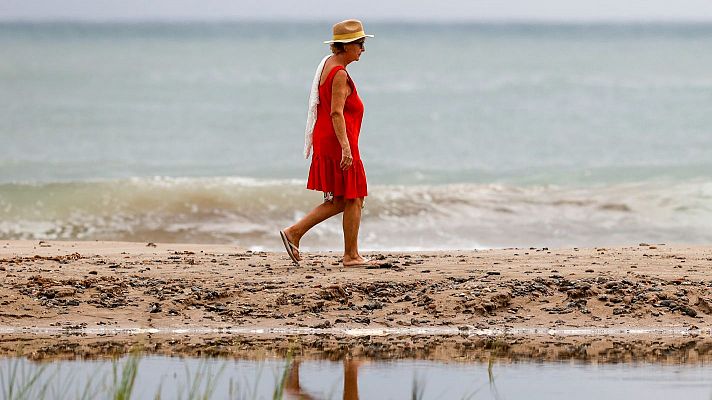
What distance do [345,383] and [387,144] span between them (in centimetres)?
1886

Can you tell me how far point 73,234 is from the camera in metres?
14.0

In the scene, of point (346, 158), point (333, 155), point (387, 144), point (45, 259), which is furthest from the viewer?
point (387, 144)

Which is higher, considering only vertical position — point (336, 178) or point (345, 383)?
point (336, 178)

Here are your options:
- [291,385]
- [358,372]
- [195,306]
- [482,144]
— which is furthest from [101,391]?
[482,144]

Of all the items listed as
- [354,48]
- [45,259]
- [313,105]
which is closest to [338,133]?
[313,105]

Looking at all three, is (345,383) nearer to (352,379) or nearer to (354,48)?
(352,379)

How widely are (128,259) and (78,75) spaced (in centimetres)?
3168

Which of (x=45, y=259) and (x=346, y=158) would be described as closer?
(x=346, y=158)

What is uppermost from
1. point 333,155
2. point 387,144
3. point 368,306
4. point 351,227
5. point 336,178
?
point 387,144

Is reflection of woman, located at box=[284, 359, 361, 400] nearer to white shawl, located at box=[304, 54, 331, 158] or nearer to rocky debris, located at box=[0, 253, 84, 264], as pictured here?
white shawl, located at box=[304, 54, 331, 158]

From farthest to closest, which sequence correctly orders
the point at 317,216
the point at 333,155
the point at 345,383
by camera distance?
1. the point at 317,216
2. the point at 333,155
3. the point at 345,383

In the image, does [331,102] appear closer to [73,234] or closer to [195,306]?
[195,306]

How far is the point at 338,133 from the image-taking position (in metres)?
7.85

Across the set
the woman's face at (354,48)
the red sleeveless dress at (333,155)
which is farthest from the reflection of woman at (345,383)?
the woman's face at (354,48)
